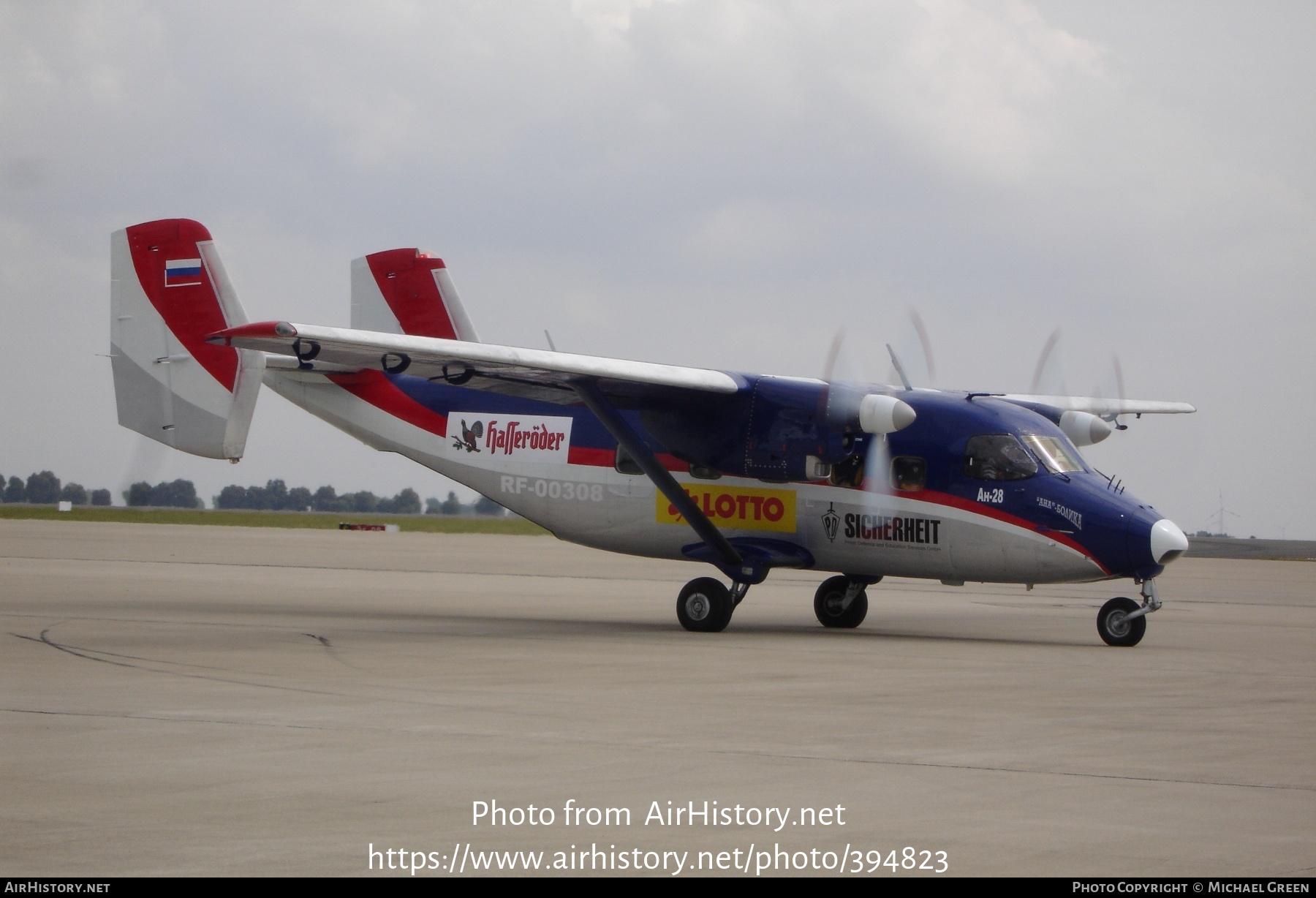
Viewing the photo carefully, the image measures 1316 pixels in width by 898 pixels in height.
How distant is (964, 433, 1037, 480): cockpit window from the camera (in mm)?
18281

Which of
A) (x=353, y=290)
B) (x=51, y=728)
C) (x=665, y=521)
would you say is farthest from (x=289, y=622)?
(x=51, y=728)

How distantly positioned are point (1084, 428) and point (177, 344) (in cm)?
1340

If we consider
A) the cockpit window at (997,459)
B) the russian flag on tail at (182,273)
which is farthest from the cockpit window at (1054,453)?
the russian flag on tail at (182,273)

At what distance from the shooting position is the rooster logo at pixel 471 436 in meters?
22.6

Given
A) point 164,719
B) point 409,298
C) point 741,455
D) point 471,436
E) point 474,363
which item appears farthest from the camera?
point 409,298

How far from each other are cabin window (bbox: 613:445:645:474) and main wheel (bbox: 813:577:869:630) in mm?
3377

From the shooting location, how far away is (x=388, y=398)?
23250mm

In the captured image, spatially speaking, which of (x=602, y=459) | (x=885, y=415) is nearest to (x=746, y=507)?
(x=602, y=459)

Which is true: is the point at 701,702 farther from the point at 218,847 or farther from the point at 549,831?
Answer: the point at 218,847

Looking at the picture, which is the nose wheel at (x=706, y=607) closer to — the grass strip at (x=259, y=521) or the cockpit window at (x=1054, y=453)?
the cockpit window at (x=1054, y=453)

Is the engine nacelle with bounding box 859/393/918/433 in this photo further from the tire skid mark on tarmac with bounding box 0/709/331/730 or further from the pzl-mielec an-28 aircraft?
the tire skid mark on tarmac with bounding box 0/709/331/730

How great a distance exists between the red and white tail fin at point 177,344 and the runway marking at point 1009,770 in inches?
452

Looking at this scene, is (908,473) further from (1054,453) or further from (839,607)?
(839,607)

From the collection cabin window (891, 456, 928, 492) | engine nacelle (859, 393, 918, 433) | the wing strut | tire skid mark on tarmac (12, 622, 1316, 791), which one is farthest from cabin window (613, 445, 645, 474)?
tire skid mark on tarmac (12, 622, 1316, 791)
